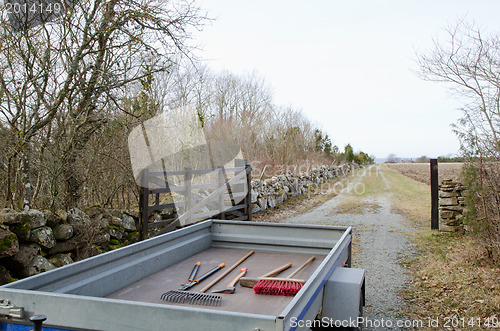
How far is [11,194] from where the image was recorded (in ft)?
18.7

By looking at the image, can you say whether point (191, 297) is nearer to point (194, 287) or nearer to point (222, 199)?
point (194, 287)

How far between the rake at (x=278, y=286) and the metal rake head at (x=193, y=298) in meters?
0.35

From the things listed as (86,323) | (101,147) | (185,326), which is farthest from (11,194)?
(185,326)

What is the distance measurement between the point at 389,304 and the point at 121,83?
5.38 metres

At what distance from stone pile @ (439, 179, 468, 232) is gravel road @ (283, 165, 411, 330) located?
1.03 meters

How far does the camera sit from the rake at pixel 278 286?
9.52 feet

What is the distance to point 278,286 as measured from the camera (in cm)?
299

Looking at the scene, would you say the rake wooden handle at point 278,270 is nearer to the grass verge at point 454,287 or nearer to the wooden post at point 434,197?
the grass verge at point 454,287

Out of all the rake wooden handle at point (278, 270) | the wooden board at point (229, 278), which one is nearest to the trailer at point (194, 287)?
the wooden board at point (229, 278)

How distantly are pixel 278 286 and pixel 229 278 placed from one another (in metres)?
0.60

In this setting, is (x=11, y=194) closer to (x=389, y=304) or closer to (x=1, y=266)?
(x=1, y=266)

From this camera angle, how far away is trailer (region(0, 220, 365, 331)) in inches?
71.2

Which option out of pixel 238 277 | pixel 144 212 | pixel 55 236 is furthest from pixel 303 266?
pixel 144 212

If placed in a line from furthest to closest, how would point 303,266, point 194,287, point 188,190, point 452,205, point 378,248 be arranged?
point 452,205, point 378,248, point 188,190, point 303,266, point 194,287
